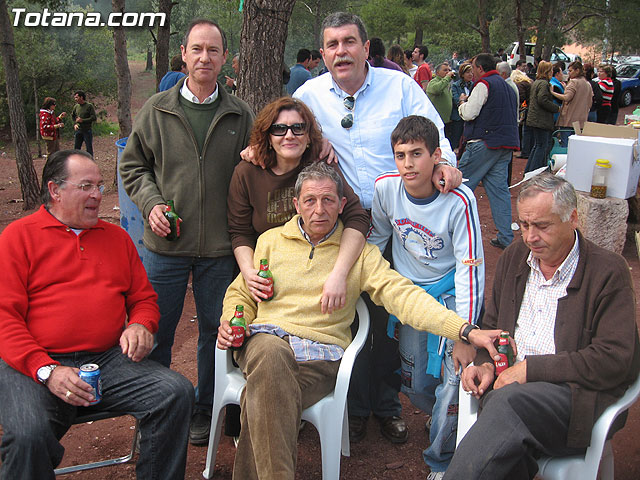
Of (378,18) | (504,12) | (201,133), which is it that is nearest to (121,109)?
(201,133)

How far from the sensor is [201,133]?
310cm

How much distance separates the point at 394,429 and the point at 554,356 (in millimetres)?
1239

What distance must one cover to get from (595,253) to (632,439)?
1510 mm

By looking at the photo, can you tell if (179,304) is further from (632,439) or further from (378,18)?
(378,18)

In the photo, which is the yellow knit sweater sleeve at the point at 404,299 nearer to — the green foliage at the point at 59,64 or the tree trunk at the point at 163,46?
the tree trunk at the point at 163,46

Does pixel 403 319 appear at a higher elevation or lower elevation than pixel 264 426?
higher

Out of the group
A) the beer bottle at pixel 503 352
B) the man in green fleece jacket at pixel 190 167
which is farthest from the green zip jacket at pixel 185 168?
the beer bottle at pixel 503 352

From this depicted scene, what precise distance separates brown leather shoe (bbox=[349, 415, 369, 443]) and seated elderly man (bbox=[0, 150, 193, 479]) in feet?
3.56

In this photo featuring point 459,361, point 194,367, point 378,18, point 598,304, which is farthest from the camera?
point 378,18

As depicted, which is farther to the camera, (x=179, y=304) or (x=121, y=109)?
(x=121, y=109)

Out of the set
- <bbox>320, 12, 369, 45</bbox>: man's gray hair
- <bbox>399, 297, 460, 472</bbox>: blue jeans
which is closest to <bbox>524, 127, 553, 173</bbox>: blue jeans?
<bbox>320, 12, 369, 45</bbox>: man's gray hair

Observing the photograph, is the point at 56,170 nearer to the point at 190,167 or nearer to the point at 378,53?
the point at 190,167

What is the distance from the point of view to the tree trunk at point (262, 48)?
16.8 feet

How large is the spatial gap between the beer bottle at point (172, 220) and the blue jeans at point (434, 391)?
1.27 m
